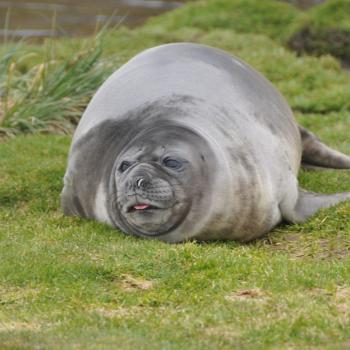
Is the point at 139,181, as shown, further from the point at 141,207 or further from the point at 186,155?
the point at 186,155

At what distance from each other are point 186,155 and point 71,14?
13.3 m

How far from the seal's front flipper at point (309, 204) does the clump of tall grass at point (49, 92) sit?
3586 mm

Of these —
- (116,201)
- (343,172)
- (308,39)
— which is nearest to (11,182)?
(116,201)

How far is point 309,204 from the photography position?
751 cm

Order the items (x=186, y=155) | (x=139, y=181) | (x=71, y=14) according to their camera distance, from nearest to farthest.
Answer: (x=139, y=181) → (x=186, y=155) → (x=71, y=14)

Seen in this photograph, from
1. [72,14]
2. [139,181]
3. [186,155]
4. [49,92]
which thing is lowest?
[72,14]

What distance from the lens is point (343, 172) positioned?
29.0 ft

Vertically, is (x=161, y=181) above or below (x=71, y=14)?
above

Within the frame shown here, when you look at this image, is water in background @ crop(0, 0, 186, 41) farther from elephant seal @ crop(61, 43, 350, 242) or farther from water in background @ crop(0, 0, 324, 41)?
elephant seal @ crop(61, 43, 350, 242)

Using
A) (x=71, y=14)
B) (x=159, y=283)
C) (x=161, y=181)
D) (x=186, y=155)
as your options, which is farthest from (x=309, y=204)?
(x=71, y=14)

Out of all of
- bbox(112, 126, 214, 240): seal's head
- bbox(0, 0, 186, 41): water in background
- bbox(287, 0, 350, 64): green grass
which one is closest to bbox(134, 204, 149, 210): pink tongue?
bbox(112, 126, 214, 240): seal's head

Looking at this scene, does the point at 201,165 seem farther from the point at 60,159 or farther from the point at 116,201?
the point at 60,159

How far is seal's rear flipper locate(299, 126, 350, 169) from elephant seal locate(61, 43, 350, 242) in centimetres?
85

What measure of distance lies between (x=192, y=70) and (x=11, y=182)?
1789 mm
